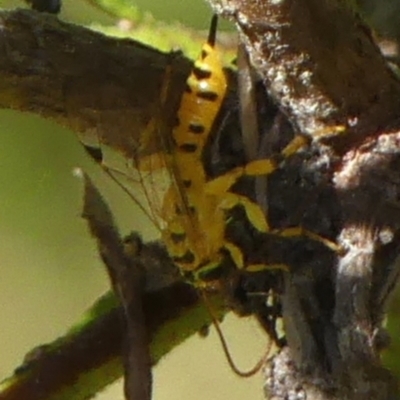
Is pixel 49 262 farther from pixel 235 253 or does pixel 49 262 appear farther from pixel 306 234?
pixel 306 234

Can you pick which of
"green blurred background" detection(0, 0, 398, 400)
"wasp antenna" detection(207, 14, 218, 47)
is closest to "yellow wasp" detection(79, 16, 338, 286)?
"wasp antenna" detection(207, 14, 218, 47)

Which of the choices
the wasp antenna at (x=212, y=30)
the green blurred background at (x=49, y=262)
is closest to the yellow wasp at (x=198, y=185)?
the wasp antenna at (x=212, y=30)

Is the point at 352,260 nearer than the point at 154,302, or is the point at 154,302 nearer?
the point at 352,260

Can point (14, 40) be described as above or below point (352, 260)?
above

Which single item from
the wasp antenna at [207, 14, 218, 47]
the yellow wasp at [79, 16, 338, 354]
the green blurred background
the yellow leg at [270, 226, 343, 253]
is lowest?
the yellow leg at [270, 226, 343, 253]

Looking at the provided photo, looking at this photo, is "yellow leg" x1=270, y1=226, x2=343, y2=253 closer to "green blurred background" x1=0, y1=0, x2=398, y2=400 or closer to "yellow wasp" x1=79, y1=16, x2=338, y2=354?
"yellow wasp" x1=79, y1=16, x2=338, y2=354

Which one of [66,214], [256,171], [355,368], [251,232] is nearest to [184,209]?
[251,232]

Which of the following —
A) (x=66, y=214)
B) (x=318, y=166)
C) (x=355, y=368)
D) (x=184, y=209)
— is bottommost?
(x=355, y=368)

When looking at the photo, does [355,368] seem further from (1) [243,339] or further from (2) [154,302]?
(1) [243,339]

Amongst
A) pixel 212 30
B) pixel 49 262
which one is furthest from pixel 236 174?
pixel 49 262
